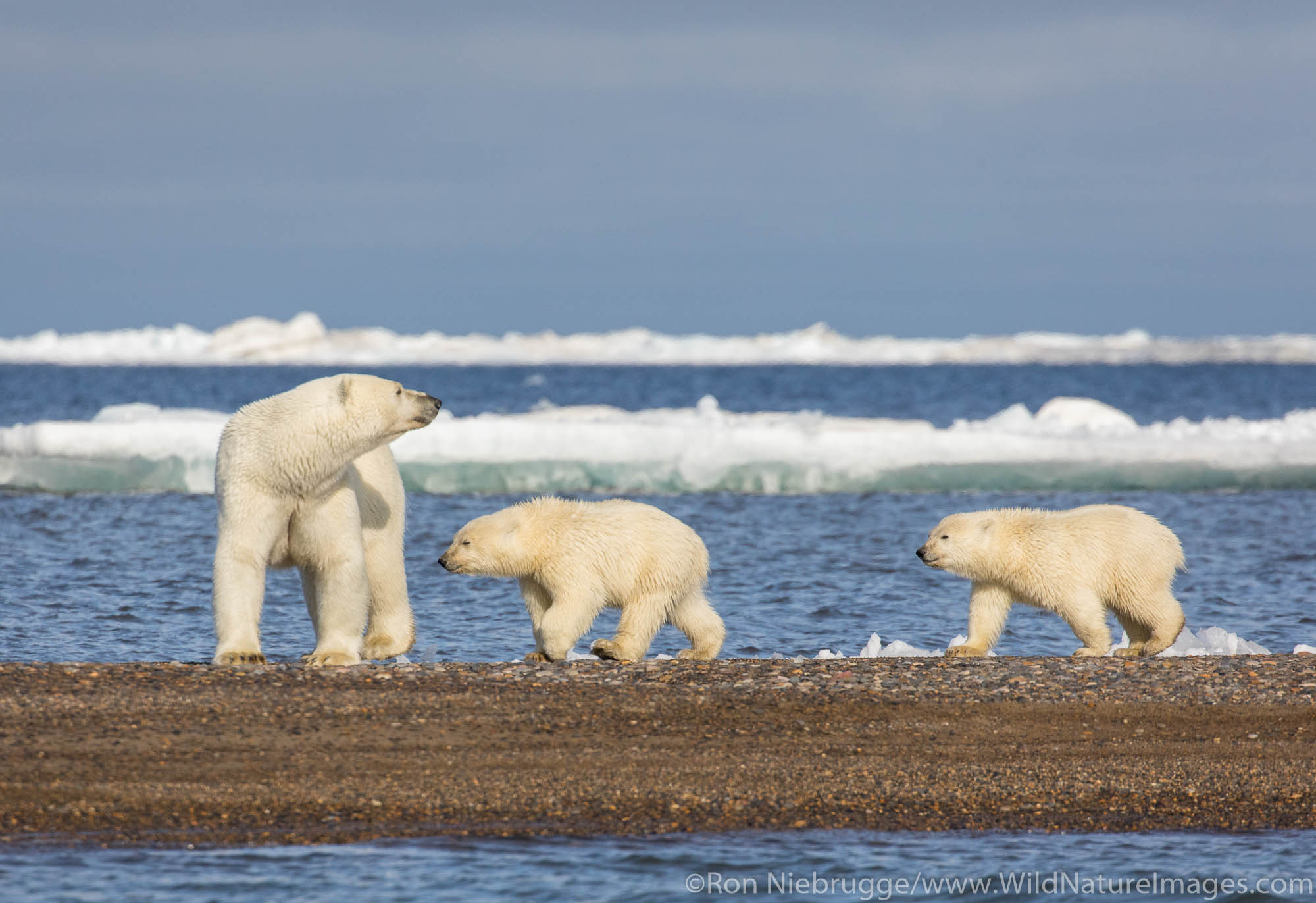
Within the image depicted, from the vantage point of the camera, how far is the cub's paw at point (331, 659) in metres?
6.71

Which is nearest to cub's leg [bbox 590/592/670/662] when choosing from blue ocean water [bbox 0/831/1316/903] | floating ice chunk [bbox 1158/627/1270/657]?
blue ocean water [bbox 0/831/1316/903]

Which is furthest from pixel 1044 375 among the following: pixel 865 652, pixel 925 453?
pixel 865 652

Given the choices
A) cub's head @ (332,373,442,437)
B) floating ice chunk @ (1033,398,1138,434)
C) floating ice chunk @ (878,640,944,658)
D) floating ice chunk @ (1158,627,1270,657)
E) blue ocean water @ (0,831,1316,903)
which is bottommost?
blue ocean water @ (0,831,1316,903)

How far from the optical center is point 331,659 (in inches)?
265

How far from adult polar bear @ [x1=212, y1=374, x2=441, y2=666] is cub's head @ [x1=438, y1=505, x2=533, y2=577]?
46cm

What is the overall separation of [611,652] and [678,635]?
2.08 m

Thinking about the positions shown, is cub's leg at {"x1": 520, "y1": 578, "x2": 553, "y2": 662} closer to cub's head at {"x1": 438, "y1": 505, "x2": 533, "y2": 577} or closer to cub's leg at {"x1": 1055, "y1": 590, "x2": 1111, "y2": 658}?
cub's head at {"x1": 438, "y1": 505, "x2": 533, "y2": 577}

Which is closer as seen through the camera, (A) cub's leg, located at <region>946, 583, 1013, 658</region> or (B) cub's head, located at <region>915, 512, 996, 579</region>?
(B) cub's head, located at <region>915, 512, 996, 579</region>

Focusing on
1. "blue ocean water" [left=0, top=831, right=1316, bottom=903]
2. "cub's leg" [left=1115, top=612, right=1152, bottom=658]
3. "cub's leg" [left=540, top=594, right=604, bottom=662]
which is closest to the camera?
"blue ocean water" [left=0, top=831, right=1316, bottom=903]

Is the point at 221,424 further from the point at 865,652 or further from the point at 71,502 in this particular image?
the point at 865,652

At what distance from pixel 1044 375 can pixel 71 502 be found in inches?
2928

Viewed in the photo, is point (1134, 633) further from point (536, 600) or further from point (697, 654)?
point (536, 600)

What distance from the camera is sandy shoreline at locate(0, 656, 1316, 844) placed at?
5.14m

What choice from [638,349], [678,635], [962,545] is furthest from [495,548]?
[638,349]
